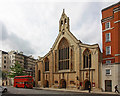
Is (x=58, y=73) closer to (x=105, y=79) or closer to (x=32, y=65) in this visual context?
(x=105, y=79)

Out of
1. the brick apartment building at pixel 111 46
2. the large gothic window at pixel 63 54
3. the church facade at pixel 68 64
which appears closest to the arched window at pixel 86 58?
the church facade at pixel 68 64

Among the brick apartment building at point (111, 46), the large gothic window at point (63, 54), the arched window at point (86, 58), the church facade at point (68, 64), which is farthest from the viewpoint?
the large gothic window at point (63, 54)

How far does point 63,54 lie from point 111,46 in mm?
16008

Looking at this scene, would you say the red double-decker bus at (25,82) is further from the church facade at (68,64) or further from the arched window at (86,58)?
the arched window at (86,58)

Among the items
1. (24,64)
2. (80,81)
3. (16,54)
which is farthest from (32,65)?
(80,81)

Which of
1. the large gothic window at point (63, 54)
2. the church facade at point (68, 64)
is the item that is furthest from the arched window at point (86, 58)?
the large gothic window at point (63, 54)

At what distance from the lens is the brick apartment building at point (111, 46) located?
32.3m

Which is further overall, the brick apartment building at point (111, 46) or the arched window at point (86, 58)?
the arched window at point (86, 58)

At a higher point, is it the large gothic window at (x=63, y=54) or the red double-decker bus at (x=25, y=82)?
the large gothic window at (x=63, y=54)

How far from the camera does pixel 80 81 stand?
131 ft

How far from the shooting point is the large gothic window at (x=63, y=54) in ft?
148

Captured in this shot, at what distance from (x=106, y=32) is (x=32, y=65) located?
261 ft

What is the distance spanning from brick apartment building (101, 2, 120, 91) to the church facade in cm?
236

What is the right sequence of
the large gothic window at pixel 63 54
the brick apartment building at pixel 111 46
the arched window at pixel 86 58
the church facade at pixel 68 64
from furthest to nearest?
the large gothic window at pixel 63 54, the arched window at pixel 86 58, the church facade at pixel 68 64, the brick apartment building at pixel 111 46
